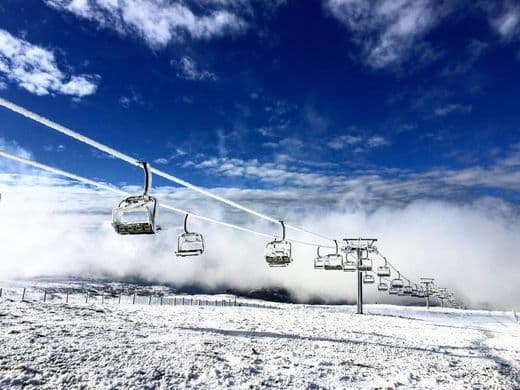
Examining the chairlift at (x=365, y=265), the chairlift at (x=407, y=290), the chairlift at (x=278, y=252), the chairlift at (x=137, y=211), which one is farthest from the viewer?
the chairlift at (x=407, y=290)

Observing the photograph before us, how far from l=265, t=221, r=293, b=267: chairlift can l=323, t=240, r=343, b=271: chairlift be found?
8.12 metres

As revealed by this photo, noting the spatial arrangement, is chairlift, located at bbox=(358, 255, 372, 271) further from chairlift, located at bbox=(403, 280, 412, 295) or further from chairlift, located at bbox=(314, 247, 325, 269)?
chairlift, located at bbox=(403, 280, 412, 295)

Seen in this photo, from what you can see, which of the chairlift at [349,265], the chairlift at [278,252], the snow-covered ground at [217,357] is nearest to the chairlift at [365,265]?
the chairlift at [349,265]

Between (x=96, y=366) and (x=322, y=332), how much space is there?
36.8ft

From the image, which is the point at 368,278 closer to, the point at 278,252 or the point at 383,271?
the point at 383,271

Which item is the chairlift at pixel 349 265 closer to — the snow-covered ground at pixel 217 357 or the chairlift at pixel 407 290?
the snow-covered ground at pixel 217 357

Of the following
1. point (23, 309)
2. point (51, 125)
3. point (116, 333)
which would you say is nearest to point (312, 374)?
point (116, 333)

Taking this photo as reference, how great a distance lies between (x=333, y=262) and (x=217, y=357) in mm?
14389

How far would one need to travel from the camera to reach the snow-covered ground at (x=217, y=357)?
10.5 m

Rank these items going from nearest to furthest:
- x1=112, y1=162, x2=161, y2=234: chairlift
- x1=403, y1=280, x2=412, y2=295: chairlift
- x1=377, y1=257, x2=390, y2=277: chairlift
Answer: x1=112, y1=162, x2=161, y2=234: chairlift < x1=377, y1=257, x2=390, y2=277: chairlift < x1=403, y1=280, x2=412, y2=295: chairlift

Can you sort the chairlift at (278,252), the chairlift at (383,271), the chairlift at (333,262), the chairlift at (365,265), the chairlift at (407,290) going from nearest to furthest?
the chairlift at (278,252), the chairlift at (333,262), the chairlift at (365,265), the chairlift at (383,271), the chairlift at (407,290)

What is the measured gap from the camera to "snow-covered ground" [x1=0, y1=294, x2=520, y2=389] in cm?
1048

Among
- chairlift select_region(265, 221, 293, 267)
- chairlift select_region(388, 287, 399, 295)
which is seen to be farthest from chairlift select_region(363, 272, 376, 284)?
chairlift select_region(265, 221, 293, 267)

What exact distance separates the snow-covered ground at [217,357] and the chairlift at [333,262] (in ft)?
21.1
